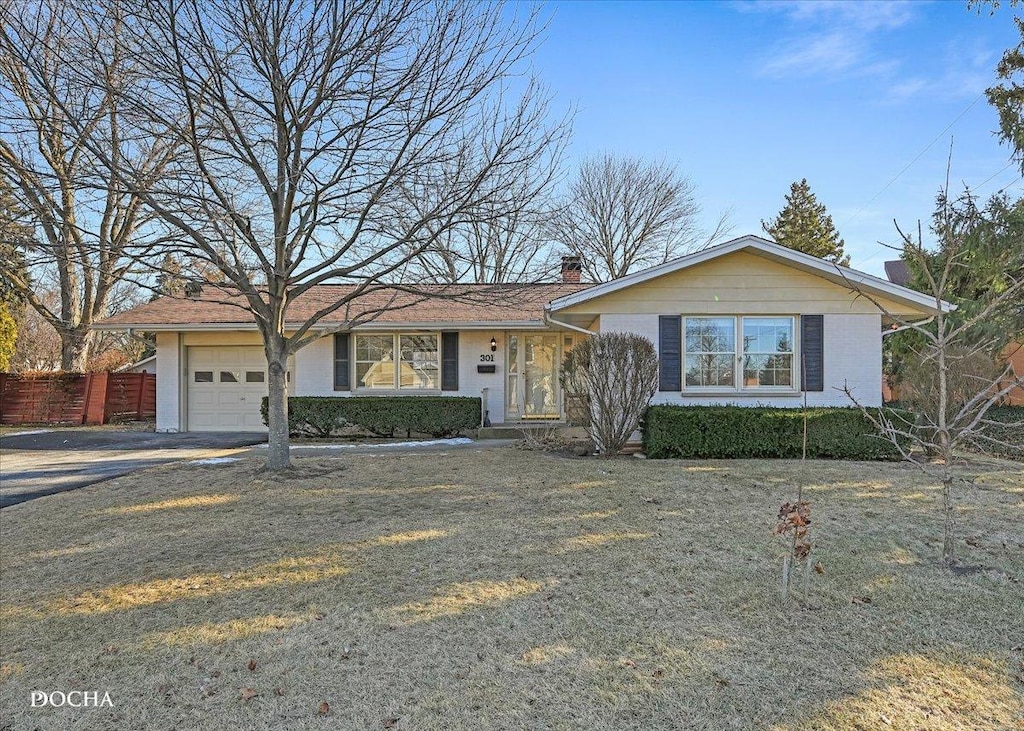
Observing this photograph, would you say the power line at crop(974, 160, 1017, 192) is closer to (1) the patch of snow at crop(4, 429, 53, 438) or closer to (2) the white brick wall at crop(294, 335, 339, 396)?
(2) the white brick wall at crop(294, 335, 339, 396)

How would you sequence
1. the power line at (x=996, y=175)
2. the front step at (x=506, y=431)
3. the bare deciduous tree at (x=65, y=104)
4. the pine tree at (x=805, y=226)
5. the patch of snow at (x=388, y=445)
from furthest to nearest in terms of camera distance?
1. the pine tree at (x=805, y=226)
2. the front step at (x=506, y=431)
3. the power line at (x=996, y=175)
4. the patch of snow at (x=388, y=445)
5. the bare deciduous tree at (x=65, y=104)

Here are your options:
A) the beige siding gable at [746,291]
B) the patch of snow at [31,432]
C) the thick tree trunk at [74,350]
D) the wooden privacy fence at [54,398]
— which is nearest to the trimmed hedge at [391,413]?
the beige siding gable at [746,291]

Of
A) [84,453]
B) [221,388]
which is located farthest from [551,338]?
[84,453]

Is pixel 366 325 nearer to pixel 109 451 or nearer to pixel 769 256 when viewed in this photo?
pixel 109 451

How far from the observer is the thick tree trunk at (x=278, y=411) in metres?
8.19

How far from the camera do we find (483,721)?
2811 millimetres

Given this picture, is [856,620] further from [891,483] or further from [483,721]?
[891,483]

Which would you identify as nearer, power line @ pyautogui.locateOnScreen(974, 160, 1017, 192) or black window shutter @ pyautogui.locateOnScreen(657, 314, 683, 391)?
black window shutter @ pyautogui.locateOnScreen(657, 314, 683, 391)


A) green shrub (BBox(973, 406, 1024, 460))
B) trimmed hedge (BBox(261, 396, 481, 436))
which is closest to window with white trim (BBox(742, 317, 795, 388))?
green shrub (BBox(973, 406, 1024, 460))

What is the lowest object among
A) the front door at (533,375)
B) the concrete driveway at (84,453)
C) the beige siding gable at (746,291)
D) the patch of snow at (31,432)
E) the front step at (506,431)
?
the concrete driveway at (84,453)

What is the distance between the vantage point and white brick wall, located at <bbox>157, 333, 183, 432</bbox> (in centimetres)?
1428

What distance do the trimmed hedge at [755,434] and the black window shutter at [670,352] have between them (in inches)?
35.7

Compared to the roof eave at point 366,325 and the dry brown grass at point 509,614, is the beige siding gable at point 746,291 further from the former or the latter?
the dry brown grass at point 509,614

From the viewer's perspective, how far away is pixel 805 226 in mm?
34406
